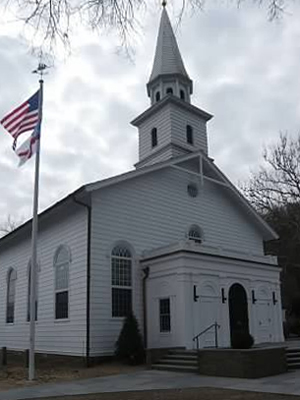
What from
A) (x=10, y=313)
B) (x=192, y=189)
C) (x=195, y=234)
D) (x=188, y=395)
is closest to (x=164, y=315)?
(x=195, y=234)

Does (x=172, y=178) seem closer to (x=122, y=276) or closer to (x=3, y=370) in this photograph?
(x=122, y=276)

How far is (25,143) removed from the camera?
16156 millimetres

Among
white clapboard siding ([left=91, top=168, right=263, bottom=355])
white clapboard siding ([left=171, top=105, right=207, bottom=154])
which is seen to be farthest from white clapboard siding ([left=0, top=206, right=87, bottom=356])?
white clapboard siding ([left=171, top=105, right=207, bottom=154])

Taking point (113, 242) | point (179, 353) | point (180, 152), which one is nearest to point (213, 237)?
point (180, 152)

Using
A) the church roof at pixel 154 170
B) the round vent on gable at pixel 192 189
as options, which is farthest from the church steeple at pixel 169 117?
the round vent on gable at pixel 192 189

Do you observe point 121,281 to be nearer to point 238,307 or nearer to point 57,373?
point 57,373

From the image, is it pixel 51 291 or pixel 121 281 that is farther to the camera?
pixel 51 291

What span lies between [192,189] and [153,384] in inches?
463

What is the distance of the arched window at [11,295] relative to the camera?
2522 cm

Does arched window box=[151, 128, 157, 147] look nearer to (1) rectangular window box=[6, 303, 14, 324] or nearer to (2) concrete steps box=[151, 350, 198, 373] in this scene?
(1) rectangular window box=[6, 303, 14, 324]

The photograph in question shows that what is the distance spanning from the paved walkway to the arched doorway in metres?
5.27

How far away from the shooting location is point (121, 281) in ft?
63.0

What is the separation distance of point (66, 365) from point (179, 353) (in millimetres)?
4550

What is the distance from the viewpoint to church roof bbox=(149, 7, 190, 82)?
91.7 feet
